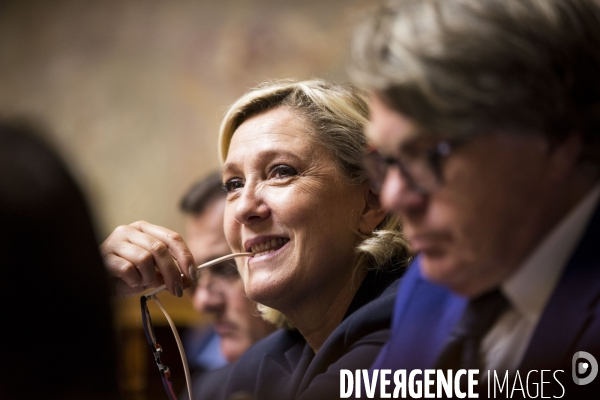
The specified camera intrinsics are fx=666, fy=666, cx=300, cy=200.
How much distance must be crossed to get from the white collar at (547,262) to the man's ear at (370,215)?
1.96 feet

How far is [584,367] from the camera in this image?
98cm

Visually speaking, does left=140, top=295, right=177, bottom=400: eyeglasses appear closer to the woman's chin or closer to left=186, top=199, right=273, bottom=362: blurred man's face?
the woman's chin

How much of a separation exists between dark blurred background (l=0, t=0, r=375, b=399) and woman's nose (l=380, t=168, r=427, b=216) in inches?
137

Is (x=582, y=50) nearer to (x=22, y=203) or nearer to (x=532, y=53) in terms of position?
(x=532, y=53)

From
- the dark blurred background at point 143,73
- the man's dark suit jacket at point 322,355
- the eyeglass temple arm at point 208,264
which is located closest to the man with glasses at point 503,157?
the man's dark suit jacket at point 322,355

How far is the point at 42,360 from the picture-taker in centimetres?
90

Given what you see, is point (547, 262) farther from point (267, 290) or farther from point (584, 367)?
point (267, 290)

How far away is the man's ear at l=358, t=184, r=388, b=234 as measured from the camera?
5.12 feet

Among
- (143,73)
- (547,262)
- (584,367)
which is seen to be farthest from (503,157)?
(143,73)

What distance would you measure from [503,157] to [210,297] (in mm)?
2389

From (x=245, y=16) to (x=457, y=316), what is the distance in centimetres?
437

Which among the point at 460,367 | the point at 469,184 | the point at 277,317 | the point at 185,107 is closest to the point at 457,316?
the point at 460,367

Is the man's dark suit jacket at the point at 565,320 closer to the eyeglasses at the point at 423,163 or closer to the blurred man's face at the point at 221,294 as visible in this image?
the eyeglasses at the point at 423,163

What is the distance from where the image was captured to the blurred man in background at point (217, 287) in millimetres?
2961
